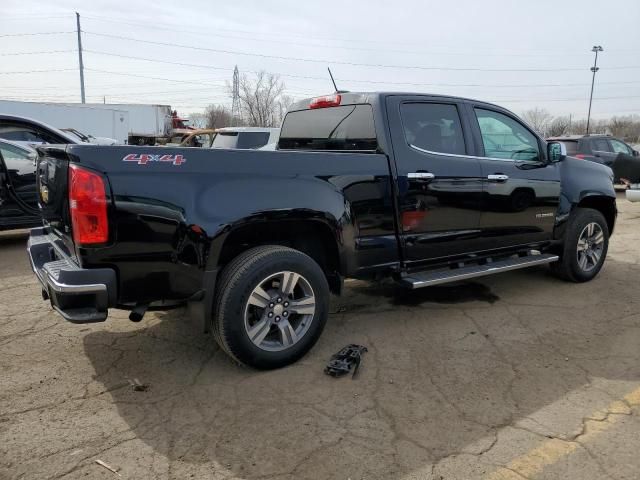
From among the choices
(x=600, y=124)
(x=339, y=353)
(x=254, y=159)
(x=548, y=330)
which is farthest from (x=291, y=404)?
(x=600, y=124)

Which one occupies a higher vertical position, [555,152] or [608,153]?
[555,152]

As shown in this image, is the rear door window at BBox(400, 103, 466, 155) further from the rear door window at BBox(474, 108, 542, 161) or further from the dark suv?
the dark suv

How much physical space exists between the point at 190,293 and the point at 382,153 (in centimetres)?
182

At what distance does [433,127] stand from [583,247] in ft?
8.16

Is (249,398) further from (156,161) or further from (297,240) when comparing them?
(156,161)

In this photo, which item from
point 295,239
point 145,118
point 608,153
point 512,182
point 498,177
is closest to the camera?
point 295,239

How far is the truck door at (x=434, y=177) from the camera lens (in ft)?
13.7

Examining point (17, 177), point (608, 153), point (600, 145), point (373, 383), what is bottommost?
point (373, 383)

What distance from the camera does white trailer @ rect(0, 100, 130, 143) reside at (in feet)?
90.6

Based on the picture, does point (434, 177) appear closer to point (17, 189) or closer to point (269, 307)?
point (269, 307)

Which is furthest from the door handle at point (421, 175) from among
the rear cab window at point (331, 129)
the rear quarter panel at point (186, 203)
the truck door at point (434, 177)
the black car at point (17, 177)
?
the black car at point (17, 177)

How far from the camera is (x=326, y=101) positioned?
15.6 feet

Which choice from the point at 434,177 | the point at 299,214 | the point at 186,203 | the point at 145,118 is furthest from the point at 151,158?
the point at 145,118

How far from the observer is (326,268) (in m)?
4.11
